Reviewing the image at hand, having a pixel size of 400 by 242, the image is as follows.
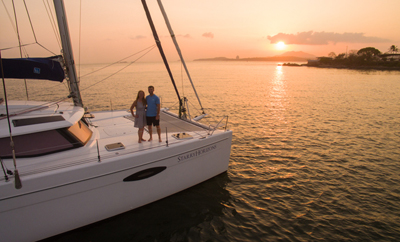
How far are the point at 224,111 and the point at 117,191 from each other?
14.3m

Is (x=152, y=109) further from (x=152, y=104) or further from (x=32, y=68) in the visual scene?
(x=32, y=68)

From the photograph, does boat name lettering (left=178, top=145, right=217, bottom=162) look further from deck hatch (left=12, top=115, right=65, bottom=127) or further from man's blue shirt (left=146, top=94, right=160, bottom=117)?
deck hatch (left=12, top=115, right=65, bottom=127)

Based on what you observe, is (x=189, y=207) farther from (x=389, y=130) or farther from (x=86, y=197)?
(x=389, y=130)

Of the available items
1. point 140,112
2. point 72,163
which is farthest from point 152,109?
point 72,163

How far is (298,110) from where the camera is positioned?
60.5 feet

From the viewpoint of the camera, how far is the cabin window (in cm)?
456

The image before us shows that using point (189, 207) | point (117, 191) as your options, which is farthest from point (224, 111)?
point (117, 191)

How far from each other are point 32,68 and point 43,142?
261cm

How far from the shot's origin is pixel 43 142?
4855 millimetres

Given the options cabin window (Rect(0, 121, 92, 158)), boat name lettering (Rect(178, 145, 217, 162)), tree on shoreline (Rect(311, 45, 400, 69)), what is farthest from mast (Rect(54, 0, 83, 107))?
tree on shoreline (Rect(311, 45, 400, 69))

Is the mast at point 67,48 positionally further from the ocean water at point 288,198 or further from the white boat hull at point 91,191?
the ocean water at point 288,198

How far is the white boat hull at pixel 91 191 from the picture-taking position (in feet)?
12.8

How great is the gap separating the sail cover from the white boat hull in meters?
3.70

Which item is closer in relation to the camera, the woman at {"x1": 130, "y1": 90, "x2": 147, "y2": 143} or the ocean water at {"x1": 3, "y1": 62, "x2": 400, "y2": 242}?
the ocean water at {"x1": 3, "y1": 62, "x2": 400, "y2": 242}
